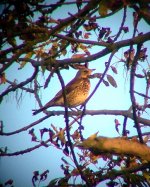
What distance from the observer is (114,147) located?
89 centimetres

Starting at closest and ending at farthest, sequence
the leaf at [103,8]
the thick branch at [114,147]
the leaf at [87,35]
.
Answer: the thick branch at [114,147] < the leaf at [103,8] < the leaf at [87,35]

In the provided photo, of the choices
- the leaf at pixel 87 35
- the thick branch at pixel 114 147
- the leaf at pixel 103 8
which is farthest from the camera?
the leaf at pixel 87 35

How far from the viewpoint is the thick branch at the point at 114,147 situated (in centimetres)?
86

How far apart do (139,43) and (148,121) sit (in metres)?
1.19

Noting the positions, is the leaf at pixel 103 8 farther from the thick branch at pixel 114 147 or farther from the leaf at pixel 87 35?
the leaf at pixel 87 35

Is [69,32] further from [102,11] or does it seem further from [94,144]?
[94,144]

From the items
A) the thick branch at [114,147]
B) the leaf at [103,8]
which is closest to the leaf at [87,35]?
the leaf at [103,8]

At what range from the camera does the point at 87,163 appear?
3305 millimetres

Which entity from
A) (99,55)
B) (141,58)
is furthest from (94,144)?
(141,58)

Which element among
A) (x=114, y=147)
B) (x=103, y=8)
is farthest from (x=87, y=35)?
(x=114, y=147)

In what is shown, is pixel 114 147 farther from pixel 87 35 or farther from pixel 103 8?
pixel 87 35

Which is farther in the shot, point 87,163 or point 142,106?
point 87,163

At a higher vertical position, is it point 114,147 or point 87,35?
point 87,35

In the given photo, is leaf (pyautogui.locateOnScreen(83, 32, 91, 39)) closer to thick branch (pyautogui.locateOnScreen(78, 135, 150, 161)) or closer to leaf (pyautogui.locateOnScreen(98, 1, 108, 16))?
leaf (pyautogui.locateOnScreen(98, 1, 108, 16))
